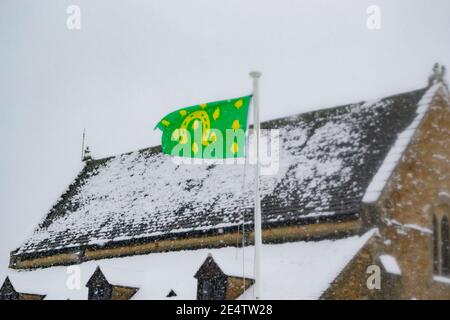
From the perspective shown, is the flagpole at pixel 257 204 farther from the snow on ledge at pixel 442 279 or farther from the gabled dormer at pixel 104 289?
the gabled dormer at pixel 104 289

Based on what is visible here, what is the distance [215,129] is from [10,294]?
49.0 ft

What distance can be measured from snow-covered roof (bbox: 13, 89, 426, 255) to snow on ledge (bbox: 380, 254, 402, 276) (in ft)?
5.47

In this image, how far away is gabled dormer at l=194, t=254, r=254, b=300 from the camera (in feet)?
73.2

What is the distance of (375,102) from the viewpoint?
26.1m

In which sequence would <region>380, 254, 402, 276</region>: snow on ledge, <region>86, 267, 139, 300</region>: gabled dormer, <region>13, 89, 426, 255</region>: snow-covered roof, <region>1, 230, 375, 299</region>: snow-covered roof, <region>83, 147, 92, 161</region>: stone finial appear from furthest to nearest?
<region>83, 147, 92, 161</region>: stone finial < <region>86, 267, 139, 300</region>: gabled dormer < <region>13, 89, 426, 255</region>: snow-covered roof < <region>1, 230, 375, 299</region>: snow-covered roof < <region>380, 254, 402, 276</region>: snow on ledge

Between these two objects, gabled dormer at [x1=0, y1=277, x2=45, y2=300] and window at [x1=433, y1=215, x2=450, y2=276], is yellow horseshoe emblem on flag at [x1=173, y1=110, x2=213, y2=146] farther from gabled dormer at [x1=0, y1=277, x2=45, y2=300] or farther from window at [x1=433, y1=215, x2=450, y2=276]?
gabled dormer at [x1=0, y1=277, x2=45, y2=300]

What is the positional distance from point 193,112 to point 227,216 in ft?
25.1

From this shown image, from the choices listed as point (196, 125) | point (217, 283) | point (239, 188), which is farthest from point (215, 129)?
point (239, 188)

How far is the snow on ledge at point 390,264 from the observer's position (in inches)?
813

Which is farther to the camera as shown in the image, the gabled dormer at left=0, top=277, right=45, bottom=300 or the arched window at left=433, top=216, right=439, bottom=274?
the gabled dormer at left=0, top=277, right=45, bottom=300

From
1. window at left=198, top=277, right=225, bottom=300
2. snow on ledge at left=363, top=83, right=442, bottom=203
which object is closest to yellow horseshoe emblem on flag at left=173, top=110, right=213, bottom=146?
window at left=198, top=277, right=225, bottom=300

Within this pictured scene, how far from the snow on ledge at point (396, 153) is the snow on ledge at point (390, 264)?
1762 mm

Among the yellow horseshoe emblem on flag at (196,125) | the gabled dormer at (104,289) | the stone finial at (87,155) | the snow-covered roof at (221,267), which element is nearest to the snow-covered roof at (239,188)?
the snow-covered roof at (221,267)
